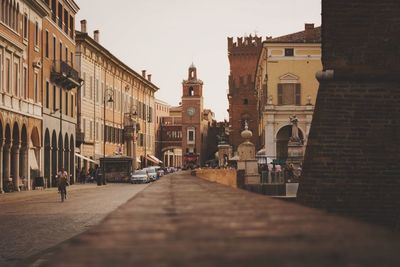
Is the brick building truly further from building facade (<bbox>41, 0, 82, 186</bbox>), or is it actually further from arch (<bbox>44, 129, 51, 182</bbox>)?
arch (<bbox>44, 129, 51, 182</bbox>)

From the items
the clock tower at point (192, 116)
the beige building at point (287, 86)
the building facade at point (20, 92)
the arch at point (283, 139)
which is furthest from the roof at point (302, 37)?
the clock tower at point (192, 116)

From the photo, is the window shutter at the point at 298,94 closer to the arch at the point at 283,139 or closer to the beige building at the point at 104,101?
the arch at the point at 283,139

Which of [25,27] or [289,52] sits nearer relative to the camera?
[25,27]

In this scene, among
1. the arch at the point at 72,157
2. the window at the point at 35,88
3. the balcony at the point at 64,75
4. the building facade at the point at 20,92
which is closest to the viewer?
the building facade at the point at 20,92

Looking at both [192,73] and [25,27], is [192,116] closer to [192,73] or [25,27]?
[192,73]

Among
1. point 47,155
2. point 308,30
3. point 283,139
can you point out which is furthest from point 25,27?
point 308,30

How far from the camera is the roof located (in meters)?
67.9

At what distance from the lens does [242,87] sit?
110m

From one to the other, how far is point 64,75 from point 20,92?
34.2 ft

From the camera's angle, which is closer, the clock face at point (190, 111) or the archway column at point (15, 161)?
the archway column at point (15, 161)

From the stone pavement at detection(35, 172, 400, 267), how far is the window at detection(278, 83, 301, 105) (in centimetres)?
6460

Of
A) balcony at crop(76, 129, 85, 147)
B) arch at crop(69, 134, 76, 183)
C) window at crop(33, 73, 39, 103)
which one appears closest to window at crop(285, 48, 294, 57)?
balcony at crop(76, 129, 85, 147)

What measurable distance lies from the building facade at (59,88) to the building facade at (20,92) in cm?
191

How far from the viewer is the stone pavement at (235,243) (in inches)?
72.8
